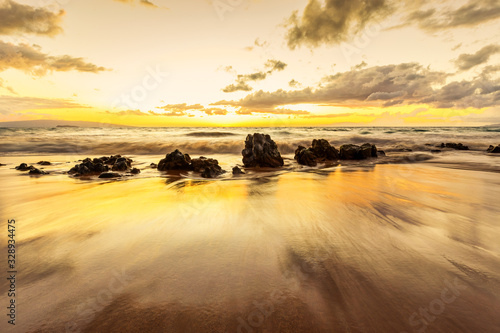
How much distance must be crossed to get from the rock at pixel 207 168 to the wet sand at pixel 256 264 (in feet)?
10.0

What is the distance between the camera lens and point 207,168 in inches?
328

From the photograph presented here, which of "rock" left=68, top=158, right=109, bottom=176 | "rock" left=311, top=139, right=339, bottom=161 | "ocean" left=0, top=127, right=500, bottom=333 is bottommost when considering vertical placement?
"ocean" left=0, top=127, right=500, bottom=333

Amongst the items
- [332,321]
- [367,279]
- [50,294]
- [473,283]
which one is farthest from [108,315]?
[473,283]

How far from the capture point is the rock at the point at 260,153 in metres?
10.6

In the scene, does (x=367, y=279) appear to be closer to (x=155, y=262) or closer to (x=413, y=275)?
(x=413, y=275)

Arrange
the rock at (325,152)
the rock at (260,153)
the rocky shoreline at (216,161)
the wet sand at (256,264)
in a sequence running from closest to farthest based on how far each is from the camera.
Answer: the wet sand at (256,264)
the rocky shoreline at (216,161)
the rock at (260,153)
the rock at (325,152)

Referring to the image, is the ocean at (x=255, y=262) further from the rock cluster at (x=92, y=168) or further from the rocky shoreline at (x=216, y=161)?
the rocky shoreline at (x=216, y=161)

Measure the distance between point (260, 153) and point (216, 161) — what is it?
7.33ft

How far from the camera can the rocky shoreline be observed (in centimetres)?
865

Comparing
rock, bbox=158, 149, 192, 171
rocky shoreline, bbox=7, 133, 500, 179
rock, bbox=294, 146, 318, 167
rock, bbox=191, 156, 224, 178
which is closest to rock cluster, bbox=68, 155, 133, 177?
rocky shoreline, bbox=7, 133, 500, 179

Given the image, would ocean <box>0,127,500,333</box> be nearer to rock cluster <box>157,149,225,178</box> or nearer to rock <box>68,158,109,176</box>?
rock <box>68,158,109,176</box>

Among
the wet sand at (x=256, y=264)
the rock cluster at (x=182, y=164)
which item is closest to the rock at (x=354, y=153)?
the wet sand at (x=256, y=264)

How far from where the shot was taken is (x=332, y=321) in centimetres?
176

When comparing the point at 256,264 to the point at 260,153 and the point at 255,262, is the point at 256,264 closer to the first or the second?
the point at 255,262
